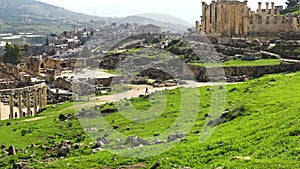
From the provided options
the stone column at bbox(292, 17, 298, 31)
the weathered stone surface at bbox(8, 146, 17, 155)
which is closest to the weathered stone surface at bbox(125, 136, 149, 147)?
the weathered stone surface at bbox(8, 146, 17, 155)

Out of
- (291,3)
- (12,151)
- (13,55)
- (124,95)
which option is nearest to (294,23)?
(124,95)

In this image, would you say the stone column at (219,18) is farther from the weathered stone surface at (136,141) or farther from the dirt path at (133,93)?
the weathered stone surface at (136,141)

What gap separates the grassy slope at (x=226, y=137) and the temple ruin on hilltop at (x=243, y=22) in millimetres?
41732

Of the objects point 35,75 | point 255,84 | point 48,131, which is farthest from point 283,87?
point 35,75

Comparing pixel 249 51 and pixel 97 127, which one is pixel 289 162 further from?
pixel 249 51

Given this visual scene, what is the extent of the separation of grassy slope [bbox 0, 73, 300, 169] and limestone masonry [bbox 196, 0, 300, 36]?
41.8 m

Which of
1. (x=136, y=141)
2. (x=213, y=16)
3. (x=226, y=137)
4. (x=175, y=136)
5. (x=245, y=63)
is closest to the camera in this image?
(x=226, y=137)

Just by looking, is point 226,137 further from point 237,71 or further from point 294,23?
A: point 294,23

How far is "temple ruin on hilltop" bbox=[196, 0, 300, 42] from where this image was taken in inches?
3263

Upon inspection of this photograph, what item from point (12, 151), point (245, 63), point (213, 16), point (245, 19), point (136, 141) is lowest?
point (12, 151)

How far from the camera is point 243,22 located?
273 feet

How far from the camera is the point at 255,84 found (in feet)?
153

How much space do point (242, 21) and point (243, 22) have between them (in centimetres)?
29

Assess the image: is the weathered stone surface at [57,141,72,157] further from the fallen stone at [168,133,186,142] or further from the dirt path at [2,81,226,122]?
the dirt path at [2,81,226,122]
